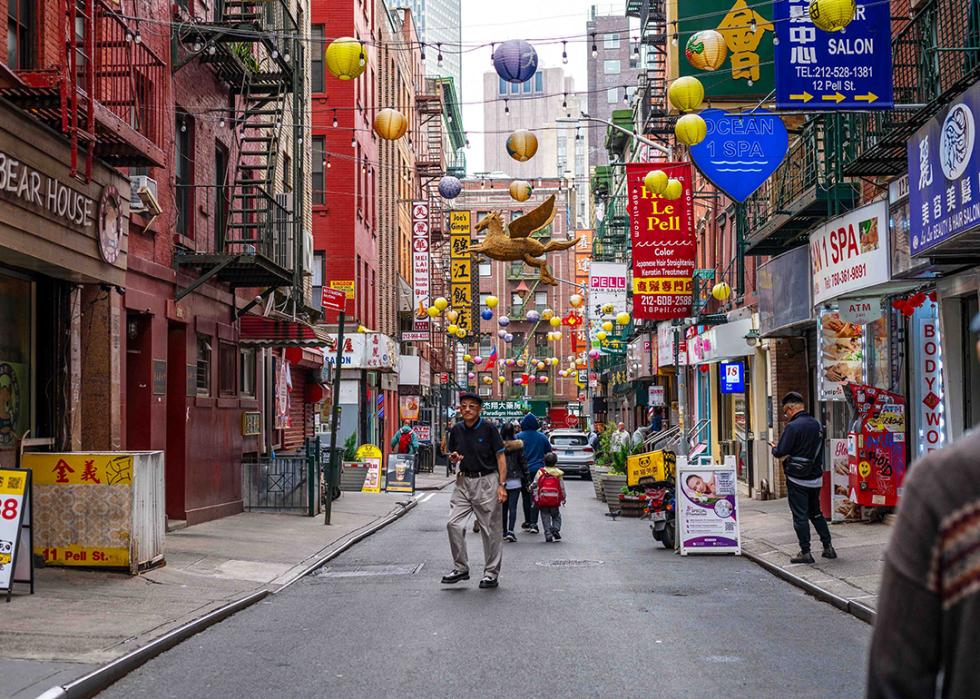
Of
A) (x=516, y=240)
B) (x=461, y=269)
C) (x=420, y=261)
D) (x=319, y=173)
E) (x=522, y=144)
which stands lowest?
(x=516, y=240)

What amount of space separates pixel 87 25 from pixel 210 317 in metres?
8.88

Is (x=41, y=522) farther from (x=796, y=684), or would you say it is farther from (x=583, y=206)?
(x=583, y=206)

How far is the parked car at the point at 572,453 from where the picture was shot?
42719 mm

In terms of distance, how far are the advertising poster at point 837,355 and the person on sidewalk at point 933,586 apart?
56.6 feet

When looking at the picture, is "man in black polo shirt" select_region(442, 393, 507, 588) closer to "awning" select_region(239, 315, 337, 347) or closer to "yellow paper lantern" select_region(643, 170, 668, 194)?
"yellow paper lantern" select_region(643, 170, 668, 194)

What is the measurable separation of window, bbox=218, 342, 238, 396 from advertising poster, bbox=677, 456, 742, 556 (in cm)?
949

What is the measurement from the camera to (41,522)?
1327cm


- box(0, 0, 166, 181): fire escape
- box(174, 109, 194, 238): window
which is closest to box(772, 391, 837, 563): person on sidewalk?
box(0, 0, 166, 181): fire escape

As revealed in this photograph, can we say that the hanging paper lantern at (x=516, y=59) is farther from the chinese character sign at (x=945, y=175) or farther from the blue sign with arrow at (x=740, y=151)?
the blue sign with arrow at (x=740, y=151)

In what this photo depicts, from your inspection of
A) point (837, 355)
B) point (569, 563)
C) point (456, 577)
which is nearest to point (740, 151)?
point (837, 355)

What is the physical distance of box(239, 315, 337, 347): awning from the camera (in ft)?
78.8

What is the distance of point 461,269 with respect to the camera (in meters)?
60.1

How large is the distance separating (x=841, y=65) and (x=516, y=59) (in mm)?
4088

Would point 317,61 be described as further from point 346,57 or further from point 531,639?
point 531,639
